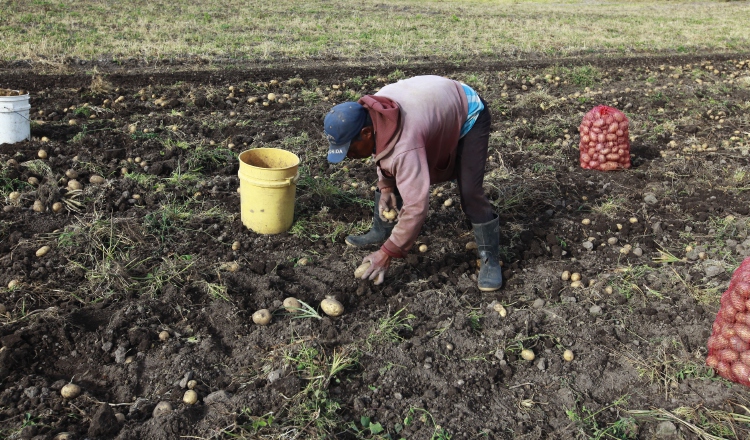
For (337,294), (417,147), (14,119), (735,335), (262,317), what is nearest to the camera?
(735,335)

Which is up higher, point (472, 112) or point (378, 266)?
point (472, 112)

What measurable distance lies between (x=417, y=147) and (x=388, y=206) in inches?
39.5

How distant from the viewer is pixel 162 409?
2.91 metres

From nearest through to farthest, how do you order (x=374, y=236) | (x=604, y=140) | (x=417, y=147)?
(x=417, y=147) → (x=374, y=236) → (x=604, y=140)

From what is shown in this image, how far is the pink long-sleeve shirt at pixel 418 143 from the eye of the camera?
3.25 meters

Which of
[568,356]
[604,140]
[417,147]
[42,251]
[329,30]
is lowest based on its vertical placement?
[568,356]

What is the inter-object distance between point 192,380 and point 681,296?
121 inches

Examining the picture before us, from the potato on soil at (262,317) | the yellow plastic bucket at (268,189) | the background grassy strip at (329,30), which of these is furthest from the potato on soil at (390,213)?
the background grassy strip at (329,30)

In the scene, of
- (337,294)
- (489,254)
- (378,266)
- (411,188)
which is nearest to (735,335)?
(489,254)

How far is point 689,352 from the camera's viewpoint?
11.4ft

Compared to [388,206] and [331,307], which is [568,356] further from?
[388,206]

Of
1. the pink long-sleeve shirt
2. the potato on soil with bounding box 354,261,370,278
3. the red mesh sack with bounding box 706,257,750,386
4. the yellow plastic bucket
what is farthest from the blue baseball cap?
the red mesh sack with bounding box 706,257,750,386

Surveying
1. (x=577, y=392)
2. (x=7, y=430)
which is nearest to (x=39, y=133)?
(x=7, y=430)

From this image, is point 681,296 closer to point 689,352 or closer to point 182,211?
point 689,352
